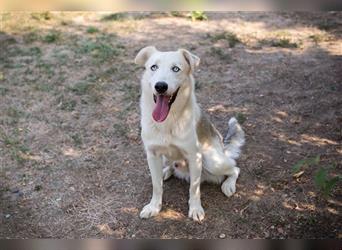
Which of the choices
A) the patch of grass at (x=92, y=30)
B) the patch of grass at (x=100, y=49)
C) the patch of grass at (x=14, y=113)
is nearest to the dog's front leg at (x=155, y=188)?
the patch of grass at (x=14, y=113)

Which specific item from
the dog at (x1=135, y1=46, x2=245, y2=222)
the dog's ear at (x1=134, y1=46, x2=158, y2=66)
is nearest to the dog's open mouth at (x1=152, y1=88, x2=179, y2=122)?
the dog at (x1=135, y1=46, x2=245, y2=222)

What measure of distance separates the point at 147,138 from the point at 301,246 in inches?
86.7

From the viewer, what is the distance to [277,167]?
5.05 m

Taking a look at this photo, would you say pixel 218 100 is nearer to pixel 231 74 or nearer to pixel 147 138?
pixel 231 74

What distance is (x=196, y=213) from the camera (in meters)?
4.46

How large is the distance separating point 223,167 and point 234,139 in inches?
24.6

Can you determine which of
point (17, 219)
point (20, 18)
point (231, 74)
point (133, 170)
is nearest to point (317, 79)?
point (231, 74)

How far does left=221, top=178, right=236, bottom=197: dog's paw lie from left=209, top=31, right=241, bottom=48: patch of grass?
342 centimetres

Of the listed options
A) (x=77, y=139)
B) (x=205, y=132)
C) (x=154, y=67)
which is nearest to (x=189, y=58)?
(x=154, y=67)

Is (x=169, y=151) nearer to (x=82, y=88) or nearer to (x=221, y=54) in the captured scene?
(x=82, y=88)

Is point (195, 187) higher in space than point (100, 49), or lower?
lower

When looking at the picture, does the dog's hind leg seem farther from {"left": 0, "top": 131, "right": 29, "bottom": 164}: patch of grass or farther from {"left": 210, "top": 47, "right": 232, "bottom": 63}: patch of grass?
{"left": 210, "top": 47, "right": 232, "bottom": 63}: patch of grass

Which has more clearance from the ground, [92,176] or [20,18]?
[20,18]

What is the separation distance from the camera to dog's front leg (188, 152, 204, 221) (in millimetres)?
4289
